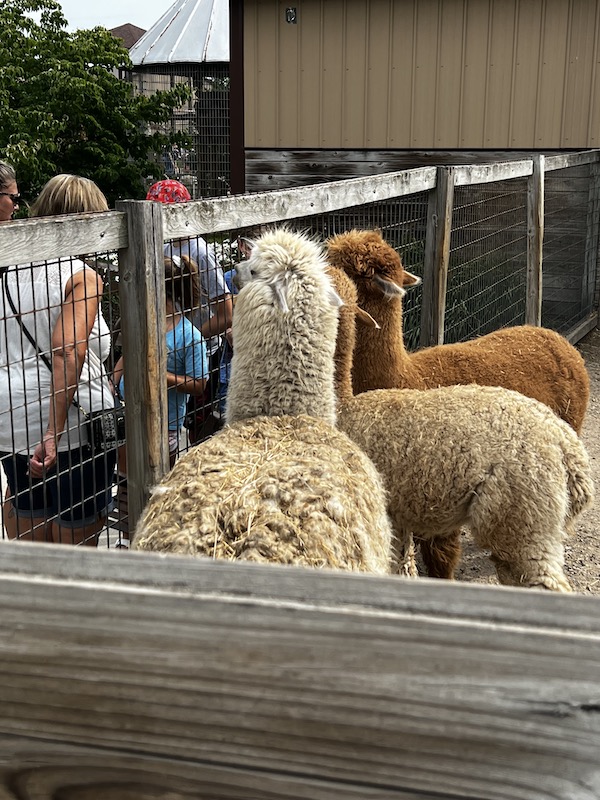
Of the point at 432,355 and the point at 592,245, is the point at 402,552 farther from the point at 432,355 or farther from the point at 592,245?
the point at 592,245

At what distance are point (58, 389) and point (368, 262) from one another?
170 cm

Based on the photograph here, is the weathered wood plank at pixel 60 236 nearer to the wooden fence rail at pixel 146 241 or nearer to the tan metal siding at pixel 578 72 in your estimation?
the wooden fence rail at pixel 146 241

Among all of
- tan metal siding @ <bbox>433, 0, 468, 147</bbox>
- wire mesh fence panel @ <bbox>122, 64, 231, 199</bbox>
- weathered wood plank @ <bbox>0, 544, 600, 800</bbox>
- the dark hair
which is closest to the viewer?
weathered wood plank @ <bbox>0, 544, 600, 800</bbox>

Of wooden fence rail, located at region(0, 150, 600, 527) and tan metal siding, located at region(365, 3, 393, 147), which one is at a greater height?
tan metal siding, located at region(365, 3, 393, 147)

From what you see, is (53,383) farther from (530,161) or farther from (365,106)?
(365,106)

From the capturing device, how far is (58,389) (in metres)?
3.21

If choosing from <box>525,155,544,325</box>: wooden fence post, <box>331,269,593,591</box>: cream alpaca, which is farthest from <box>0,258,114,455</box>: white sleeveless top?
<box>525,155,544,325</box>: wooden fence post

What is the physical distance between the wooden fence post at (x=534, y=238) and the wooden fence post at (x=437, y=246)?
225cm

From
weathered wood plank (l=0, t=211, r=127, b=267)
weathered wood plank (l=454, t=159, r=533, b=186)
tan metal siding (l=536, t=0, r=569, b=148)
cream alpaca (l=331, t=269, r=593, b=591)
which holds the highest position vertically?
tan metal siding (l=536, t=0, r=569, b=148)

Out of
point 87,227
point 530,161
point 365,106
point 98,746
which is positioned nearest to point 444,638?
point 98,746

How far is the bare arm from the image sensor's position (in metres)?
3.16

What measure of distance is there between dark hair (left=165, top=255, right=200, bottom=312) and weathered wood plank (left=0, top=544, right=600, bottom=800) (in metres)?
2.61

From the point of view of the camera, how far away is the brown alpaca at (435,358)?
4.25 metres

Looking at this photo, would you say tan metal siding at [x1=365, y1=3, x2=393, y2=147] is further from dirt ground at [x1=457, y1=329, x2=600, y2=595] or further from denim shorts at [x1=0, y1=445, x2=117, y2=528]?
denim shorts at [x1=0, y1=445, x2=117, y2=528]
